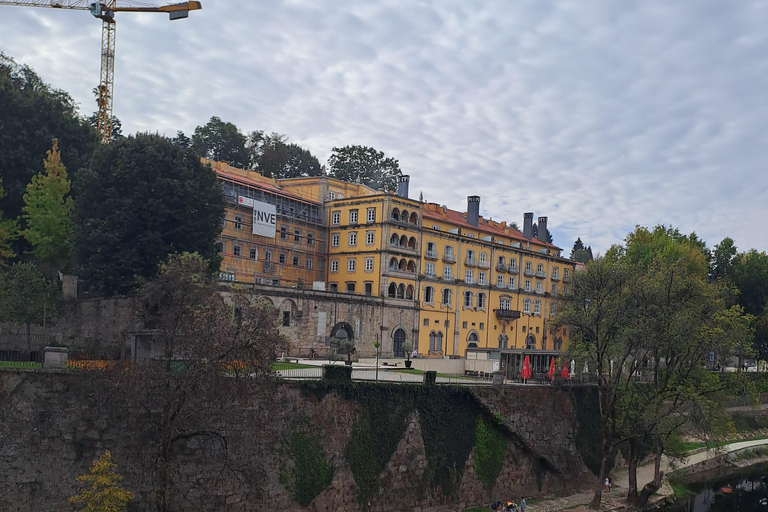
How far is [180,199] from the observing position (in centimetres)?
4747

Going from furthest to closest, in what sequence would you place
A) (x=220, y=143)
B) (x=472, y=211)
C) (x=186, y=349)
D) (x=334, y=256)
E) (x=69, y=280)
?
1. (x=220, y=143)
2. (x=472, y=211)
3. (x=334, y=256)
4. (x=69, y=280)
5. (x=186, y=349)

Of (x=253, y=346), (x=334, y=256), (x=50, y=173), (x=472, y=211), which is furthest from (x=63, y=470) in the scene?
(x=472, y=211)

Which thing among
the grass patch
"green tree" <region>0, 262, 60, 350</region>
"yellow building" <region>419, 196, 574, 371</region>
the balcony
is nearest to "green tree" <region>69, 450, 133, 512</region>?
the grass patch

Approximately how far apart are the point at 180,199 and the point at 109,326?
953 centimetres

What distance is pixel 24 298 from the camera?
1710 inches

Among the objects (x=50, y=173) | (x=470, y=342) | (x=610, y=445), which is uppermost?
(x=50, y=173)

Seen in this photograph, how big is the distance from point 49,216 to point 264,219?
1996cm

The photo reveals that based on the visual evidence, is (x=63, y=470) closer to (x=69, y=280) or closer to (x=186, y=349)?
(x=186, y=349)

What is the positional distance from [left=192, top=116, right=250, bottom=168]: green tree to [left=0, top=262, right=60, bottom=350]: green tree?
5534cm

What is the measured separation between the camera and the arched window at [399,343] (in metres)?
69.3

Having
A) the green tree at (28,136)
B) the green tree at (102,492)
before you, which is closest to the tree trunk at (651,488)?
the green tree at (102,492)

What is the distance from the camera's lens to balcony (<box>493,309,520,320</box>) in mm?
82188

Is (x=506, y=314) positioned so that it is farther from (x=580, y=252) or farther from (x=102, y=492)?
(x=580, y=252)

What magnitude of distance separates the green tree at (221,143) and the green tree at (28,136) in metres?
38.4
